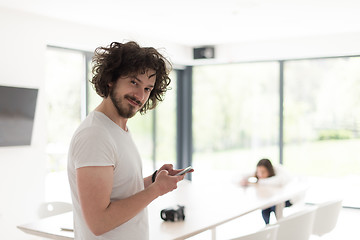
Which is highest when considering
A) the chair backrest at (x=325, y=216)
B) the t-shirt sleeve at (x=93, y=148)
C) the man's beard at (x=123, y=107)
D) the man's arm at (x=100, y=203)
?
the man's beard at (x=123, y=107)

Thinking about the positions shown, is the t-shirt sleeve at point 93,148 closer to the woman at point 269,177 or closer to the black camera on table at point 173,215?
the black camera on table at point 173,215

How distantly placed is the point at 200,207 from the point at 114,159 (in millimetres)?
1588

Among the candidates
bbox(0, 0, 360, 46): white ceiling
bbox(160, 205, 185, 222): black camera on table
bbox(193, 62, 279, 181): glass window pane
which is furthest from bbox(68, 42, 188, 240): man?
bbox(193, 62, 279, 181): glass window pane

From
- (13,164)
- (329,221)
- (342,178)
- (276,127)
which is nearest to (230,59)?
(276,127)

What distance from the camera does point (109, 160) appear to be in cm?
142

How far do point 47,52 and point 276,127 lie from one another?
3577 millimetres

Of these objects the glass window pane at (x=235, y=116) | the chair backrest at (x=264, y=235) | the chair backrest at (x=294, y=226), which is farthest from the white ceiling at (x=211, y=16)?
the chair backrest at (x=264, y=235)

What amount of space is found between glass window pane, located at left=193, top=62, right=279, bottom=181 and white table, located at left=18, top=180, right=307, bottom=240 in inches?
123

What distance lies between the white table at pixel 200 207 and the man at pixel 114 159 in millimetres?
746

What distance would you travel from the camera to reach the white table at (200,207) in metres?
2.37

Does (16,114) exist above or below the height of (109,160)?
above

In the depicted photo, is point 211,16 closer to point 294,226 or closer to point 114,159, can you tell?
point 294,226

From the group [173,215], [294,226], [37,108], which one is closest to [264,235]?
[294,226]

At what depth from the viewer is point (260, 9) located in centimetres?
460
